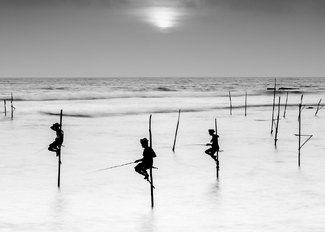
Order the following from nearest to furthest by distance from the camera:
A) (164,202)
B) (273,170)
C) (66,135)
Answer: (164,202)
(273,170)
(66,135)

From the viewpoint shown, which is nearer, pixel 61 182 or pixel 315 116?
pixel 61 182

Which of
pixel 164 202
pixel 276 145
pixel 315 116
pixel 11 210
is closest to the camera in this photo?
pixel 11 210

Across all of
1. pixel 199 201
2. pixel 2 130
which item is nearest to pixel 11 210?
pixel 199 201

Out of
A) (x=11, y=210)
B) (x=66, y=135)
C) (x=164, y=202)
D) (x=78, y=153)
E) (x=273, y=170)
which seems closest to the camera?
(x=11, y=210)

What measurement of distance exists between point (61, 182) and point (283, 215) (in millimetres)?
6262

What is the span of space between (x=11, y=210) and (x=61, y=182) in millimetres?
2770

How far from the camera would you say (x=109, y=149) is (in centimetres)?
1814

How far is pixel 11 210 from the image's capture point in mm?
9703

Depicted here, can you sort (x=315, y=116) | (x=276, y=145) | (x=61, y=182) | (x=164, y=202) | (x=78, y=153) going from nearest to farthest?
1. (x=164, y=202)
2. (x=61, y=182)
3. (x=78, y=153)
4. (x=276, y=145)
5. (x=315, y=116)

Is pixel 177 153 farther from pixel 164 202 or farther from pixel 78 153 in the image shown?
pixel 164 202

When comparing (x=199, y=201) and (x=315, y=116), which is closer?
(x=199, y=201)

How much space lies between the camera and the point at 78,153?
17.1m

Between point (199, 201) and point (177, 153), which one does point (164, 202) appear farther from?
point (177, 153)

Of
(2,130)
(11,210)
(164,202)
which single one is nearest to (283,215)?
(164,202)
